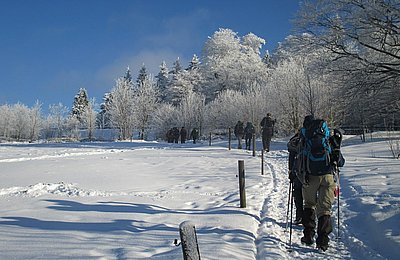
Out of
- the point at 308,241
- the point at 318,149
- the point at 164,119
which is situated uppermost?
the point at 164,119

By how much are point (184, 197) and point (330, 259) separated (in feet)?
12.5

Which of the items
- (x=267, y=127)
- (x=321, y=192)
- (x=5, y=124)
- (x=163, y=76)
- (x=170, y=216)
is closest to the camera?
(x=321, y=192)

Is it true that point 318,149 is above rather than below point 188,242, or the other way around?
above

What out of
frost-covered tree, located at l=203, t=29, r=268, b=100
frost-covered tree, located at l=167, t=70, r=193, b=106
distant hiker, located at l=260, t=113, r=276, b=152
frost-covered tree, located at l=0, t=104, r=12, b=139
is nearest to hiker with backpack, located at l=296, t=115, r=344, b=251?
distant hiker, located at l=260, t=113, r=276, b=152

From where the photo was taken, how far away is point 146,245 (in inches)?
173

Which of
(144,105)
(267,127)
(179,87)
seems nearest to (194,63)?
(179,87)

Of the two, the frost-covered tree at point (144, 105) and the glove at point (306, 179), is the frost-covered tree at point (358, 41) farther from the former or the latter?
the frost-covered tree at point (144, 105)

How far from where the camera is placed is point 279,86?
32.0m

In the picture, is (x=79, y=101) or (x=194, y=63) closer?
(x=194, y=63)

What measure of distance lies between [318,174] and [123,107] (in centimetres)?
4303

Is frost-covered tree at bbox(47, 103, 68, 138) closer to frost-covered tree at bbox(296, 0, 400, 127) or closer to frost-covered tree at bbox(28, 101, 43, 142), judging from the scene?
frost-covered tree at bbox(28, 101, 43, 142)

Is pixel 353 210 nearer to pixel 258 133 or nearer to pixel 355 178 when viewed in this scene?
pixel 355 178

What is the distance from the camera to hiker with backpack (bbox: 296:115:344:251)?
4.51 m

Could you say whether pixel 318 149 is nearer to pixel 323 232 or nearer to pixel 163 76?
pixel 323 232
